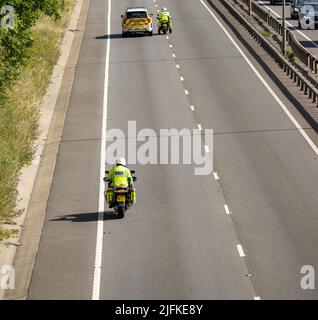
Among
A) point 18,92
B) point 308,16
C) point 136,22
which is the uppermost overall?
point 18,92

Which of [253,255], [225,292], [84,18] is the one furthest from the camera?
[84,18]

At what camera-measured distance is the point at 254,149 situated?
39594mm

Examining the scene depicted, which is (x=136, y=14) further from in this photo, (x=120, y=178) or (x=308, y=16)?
(x=120, y=178)

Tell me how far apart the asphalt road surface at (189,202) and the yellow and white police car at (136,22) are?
10.6 metres

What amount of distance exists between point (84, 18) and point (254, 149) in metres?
39.4

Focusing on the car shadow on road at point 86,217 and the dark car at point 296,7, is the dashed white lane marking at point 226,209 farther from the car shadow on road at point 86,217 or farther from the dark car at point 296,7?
the dark car at point 296,7

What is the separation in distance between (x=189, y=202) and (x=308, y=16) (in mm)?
40724

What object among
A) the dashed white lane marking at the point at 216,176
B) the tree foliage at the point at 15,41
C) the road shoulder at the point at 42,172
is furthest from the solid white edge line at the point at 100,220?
the tree foliage at the point at 15,41

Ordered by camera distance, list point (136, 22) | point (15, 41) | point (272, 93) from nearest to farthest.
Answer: point (15, 41) < point (272, 93) < point (136, 22)

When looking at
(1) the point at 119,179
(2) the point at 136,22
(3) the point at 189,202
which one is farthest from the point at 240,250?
(2) the point at 136,22

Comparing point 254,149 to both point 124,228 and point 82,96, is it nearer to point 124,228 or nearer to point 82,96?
point 124,228

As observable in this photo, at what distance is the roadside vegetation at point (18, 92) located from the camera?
1313 inches

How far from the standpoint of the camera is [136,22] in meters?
67.6
